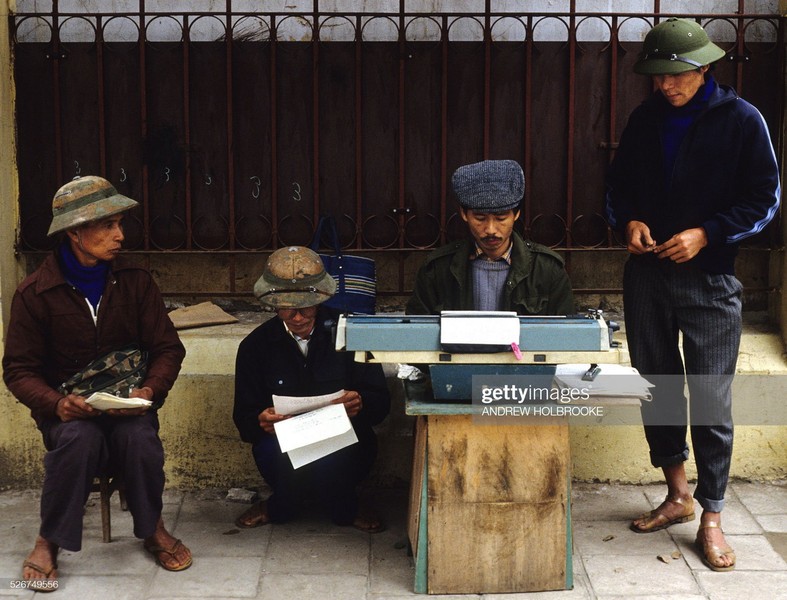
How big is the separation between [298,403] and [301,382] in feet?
1.12

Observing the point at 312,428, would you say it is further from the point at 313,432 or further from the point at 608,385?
the point at 608,385

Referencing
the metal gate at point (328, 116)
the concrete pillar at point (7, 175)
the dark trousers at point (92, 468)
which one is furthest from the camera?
the metal gate at point (328, 116)

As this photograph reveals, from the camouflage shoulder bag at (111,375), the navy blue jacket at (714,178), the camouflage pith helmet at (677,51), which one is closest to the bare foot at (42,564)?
the camouflage shoulder bag at (111,375)

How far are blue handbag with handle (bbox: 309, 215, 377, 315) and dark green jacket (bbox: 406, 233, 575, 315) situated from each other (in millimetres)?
634

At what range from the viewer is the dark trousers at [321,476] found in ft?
15.0

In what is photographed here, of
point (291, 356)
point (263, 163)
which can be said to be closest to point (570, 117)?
point (263, 163)

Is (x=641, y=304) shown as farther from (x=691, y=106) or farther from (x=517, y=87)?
(x=517, y=87)

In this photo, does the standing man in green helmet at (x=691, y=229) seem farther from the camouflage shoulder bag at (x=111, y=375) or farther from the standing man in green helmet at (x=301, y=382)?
the camouflage shoulder bag at (x=111, y=375)

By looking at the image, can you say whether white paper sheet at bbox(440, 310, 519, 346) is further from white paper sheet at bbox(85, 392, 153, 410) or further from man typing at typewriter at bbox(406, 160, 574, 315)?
white paper sheet at bbox(85, 392, 153, 410)

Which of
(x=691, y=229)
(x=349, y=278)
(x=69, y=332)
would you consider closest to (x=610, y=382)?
(x=691, y=229)

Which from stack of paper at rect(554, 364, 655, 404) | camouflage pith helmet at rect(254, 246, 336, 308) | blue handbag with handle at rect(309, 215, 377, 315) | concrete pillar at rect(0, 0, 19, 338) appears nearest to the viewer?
stack of paper at rect(554, 364, 655, 404)

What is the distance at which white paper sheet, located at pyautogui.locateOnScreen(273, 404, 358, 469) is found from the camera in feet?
13.4

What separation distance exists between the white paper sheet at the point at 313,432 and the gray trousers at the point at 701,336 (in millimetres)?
1315

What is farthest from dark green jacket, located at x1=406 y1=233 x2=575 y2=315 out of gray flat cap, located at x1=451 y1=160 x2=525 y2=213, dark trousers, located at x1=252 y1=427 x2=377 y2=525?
dark trousers, located at x1=252 y1=427 x2=377 y2=525
